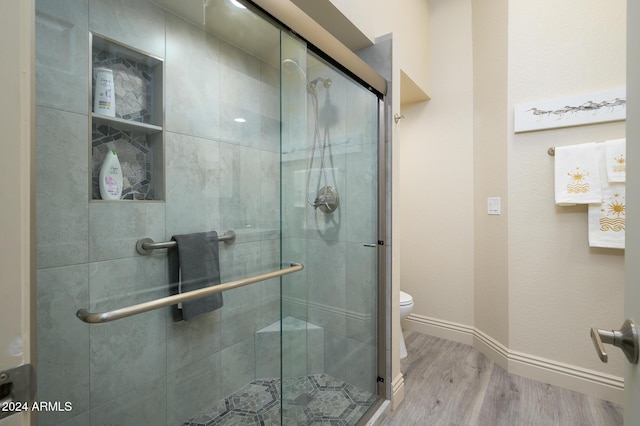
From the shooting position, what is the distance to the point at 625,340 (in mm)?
566

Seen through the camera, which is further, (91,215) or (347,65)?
(347,65)

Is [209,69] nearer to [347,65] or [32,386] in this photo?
[347,65]

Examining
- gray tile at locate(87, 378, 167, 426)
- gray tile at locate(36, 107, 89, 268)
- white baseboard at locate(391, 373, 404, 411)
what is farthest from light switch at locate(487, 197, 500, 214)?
gray tile at locate(36, 107, 89, 268)

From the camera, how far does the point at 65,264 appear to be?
1.04 m

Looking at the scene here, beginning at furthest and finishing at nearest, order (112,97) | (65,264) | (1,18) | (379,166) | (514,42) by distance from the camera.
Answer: (514,42), (379,166), (112,97), (65,264), (1,18)

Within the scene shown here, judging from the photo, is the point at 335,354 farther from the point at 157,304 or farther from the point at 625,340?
the point at 625,340

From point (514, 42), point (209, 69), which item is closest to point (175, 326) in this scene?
point (209, 69)

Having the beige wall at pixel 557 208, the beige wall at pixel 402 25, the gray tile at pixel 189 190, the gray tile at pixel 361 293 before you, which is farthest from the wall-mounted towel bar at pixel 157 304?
the beige wall at pixel 557 208

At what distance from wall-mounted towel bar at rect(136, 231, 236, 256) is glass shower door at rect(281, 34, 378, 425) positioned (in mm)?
334

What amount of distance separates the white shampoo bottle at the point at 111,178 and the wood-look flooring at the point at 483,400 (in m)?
1.73

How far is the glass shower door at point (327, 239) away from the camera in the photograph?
118 centimetres

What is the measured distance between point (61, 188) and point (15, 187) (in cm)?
72

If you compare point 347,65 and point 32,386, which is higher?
point 347,65

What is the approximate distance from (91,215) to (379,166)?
4.49 feet
